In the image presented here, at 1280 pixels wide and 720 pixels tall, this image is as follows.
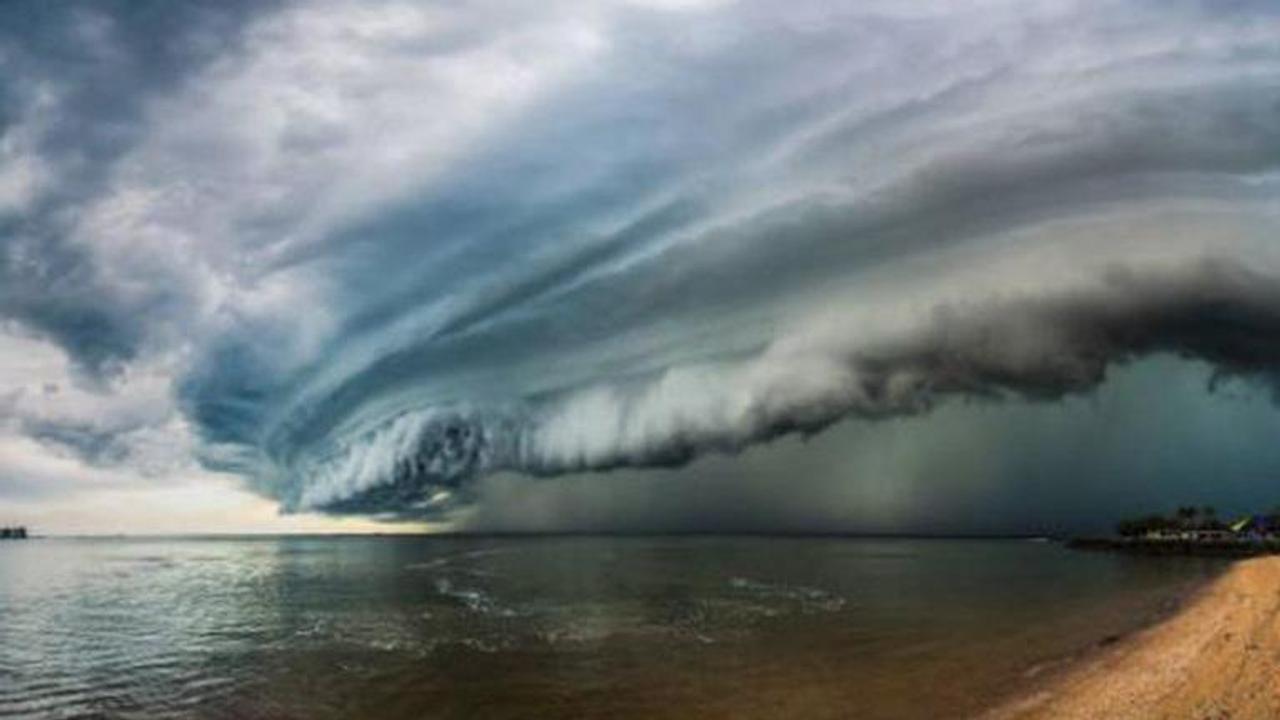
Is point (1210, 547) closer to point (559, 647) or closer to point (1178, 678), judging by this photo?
point (1178, 678)

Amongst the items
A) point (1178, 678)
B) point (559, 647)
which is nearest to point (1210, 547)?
point (1178, 678)

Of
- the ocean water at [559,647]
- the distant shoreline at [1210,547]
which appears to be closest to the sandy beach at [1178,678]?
the ocean water at [559,647]

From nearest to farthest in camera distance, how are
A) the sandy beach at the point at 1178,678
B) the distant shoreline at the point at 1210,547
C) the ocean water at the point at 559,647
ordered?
the sandy beach at the point at 1178,678, the ocean water at the point at 559,647, the distant shoreline at the point at 1210,547

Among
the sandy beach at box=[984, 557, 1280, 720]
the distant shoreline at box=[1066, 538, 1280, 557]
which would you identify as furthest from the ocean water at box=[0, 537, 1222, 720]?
the distant shoreline at box=[1066, 538, 1280, 557]

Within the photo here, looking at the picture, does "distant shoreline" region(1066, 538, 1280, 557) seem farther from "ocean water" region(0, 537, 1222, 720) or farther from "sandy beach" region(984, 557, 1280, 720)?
"sandy beach" region(984, 557, 1280, 720)

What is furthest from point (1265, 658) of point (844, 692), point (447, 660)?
point (447, 660)

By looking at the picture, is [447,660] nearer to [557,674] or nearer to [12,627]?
[557,674]

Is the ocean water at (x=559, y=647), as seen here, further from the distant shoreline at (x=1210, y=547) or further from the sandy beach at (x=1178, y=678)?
the distant shoreline at (x=1210, y=547)
